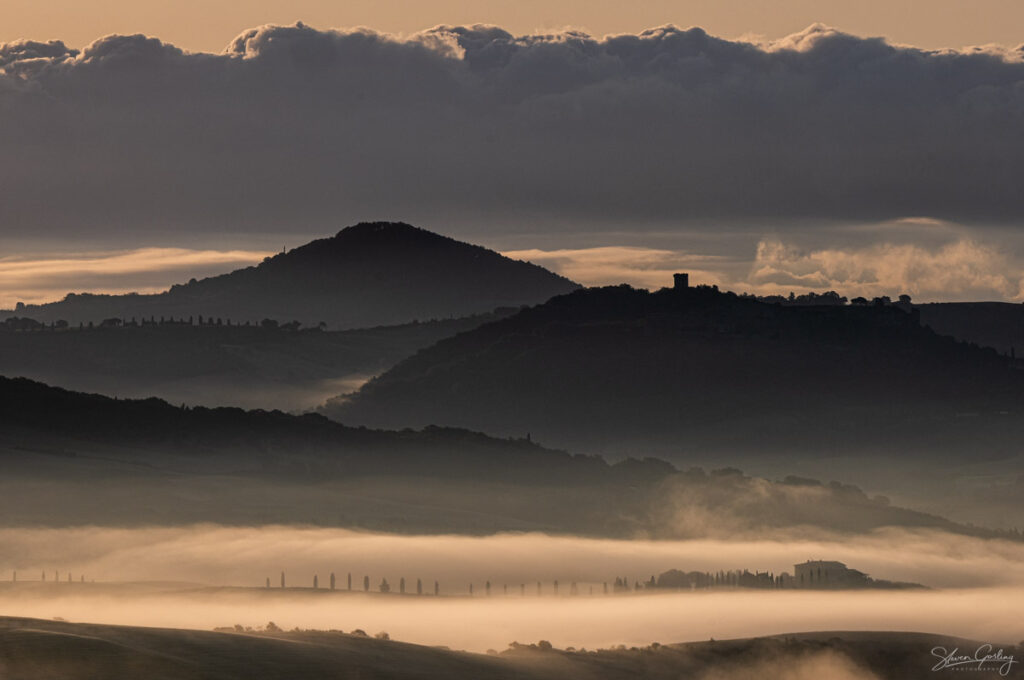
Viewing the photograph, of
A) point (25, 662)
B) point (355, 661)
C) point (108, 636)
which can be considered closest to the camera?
point (25, 662)

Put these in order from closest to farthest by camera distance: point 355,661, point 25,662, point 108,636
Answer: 1. point 25,662
2. point 108,636
3. point 355,661

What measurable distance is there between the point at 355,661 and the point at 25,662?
36988 mm

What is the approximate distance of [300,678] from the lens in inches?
7200

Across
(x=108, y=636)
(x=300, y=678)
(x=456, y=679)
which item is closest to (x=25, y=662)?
(x=108, y=636)

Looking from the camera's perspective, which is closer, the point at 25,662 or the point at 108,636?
the point at 25,662

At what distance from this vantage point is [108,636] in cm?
18100

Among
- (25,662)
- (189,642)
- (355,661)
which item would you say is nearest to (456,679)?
(355,661)

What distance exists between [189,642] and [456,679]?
28100 mm

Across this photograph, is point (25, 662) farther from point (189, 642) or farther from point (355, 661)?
point (355, 661)

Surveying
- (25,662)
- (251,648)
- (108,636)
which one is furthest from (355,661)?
(25,662)

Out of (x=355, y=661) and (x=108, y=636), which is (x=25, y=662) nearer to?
(x=108, y=636)

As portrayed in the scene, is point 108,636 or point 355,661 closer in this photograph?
point 108,636

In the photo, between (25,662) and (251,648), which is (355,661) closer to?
(251,648)

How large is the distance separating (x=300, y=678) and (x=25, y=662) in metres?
26.6
